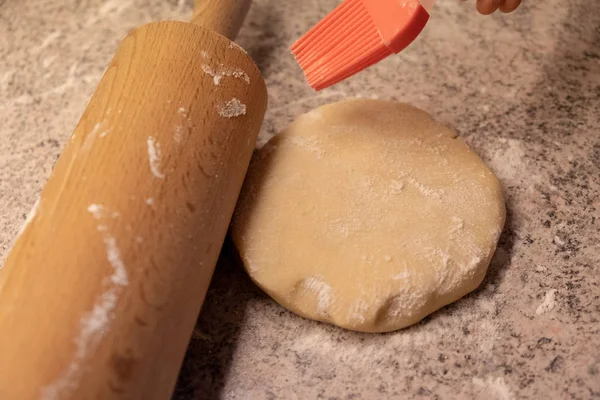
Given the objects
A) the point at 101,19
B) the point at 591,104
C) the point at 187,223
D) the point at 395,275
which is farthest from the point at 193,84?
the point at 591,104

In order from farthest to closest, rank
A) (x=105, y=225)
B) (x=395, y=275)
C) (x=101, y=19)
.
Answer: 1. (x=101, y=19)
2. (x=395, y=275)
3. (x=105, y=225)

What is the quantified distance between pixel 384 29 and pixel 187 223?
A: 1.48 ft

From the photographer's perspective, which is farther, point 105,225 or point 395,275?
point 395,275

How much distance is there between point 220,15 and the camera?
1.15m

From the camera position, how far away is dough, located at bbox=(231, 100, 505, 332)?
91 centimetres

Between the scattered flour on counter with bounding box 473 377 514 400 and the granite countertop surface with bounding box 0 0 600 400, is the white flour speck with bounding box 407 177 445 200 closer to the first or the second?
the granite countertop surface with bounding box 0 0 600 400

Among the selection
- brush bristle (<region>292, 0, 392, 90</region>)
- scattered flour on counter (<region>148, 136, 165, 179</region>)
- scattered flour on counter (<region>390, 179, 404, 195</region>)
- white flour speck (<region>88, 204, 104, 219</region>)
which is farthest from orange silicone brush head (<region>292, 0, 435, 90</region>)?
white flour speck (<region>88, 204, 104, 219</region>)

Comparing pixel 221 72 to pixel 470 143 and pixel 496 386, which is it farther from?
pixel 496 386

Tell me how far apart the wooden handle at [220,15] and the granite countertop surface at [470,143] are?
198 mm

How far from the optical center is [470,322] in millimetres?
957

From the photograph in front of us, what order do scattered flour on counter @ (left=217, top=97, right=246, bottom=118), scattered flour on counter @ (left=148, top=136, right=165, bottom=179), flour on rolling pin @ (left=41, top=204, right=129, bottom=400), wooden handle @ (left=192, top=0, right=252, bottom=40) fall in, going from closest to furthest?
flour on rolling pin @ (left=41, top=204, right=129, bottom=400)
scattered flour on counter @ (left=148, top=136, right=165, bottom=179)
scattered flour on counter @ (left=217, top=97, right=246, bottom=118)
wooden handle @ (left=192, top=0, right=252, bottom=40)

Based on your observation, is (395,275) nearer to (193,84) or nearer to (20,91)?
(193,84)

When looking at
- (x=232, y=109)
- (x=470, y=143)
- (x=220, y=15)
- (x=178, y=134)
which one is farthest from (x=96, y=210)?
(x=470, y=143)

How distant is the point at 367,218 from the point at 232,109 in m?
→ 0.29
